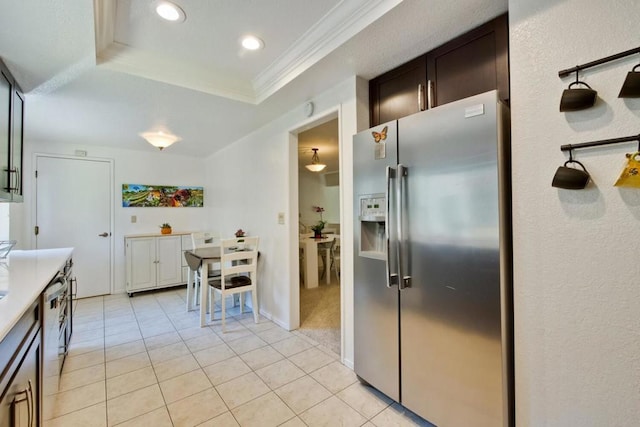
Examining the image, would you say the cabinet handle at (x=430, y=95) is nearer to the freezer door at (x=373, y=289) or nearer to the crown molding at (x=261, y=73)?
the freezer door at (x=373, y=289)

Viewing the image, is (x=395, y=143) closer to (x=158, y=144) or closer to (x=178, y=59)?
(x=178, y=59)

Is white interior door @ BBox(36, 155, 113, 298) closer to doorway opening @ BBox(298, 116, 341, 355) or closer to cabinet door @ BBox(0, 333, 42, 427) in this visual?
doorway opening @ BBox(298, 116, 341, 355)

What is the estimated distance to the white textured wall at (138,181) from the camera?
3.90 metres

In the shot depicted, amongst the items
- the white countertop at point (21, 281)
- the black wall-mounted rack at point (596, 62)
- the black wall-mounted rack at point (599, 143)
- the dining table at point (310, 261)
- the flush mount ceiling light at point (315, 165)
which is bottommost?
the dining table at point (310, 261)

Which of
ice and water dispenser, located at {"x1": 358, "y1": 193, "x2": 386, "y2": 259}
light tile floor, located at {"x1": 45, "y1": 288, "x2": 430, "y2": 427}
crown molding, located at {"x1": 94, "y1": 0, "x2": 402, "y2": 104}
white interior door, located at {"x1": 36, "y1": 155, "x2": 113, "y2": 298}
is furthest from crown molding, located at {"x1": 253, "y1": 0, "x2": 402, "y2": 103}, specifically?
white interior door, located at {"x1": 36, "y1": 155, "x2": 113, "y2": 298}

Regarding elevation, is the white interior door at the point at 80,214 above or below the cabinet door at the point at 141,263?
above

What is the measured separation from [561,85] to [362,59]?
119 cm

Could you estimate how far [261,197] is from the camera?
3521 mm

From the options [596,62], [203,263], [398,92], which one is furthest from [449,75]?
[203,263]

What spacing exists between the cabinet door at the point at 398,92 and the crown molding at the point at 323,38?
0.52 meters

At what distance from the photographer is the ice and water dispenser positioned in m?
1.86

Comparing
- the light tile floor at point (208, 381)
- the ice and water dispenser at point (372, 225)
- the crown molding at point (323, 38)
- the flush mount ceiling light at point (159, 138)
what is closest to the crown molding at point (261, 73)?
the crown molding at point (323, 38)

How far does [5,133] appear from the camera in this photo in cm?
194

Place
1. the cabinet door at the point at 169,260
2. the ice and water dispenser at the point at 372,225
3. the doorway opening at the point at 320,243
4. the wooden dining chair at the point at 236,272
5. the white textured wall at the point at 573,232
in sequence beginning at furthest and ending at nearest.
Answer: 1. the cabinet door at the point at 169,260
2. the doorway opening at the point at 320,243
3. the wooden dining chair at the point at 236,272
4. the ice and water dispenser at the point at 372,225
5. the white textured wall at the point at 573,232
